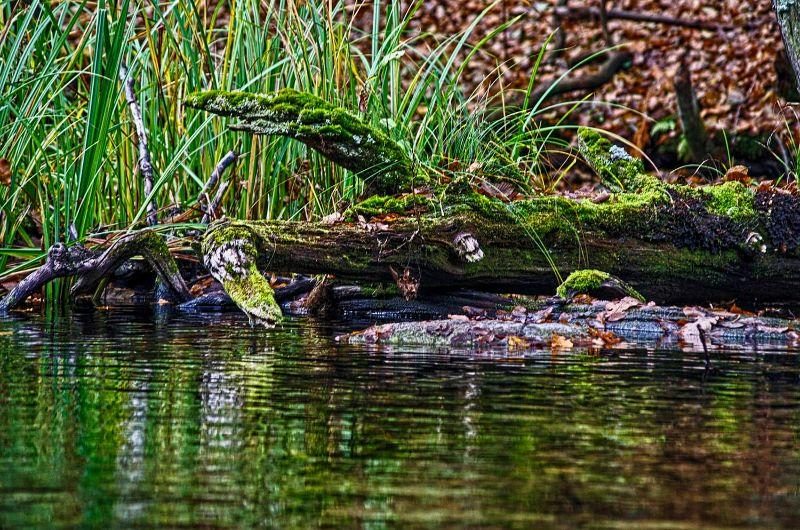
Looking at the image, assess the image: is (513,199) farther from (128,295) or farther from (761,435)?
(761,435)

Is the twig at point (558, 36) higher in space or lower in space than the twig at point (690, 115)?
higher

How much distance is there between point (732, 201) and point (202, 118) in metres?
3.48

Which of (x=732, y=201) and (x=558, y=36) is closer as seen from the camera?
(x=732, y=201)

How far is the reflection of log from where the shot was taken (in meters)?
6.17

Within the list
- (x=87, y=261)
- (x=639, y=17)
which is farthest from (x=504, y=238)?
(x=639, y=17)

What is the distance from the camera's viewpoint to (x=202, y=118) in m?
7.29

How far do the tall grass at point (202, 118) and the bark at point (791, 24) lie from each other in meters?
1.47

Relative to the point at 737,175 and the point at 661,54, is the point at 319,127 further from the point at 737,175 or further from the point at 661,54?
the point at 661,54

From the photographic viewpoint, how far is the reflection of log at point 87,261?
6172mm

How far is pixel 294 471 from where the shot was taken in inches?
85.0

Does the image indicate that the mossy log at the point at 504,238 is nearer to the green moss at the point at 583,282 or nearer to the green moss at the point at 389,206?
the green moss at the point at 389,206

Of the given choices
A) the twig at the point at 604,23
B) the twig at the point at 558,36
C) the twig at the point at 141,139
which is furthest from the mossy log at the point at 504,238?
the twig at the point at 558,36

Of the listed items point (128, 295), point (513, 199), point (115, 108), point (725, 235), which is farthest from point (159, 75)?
point (725, 235)

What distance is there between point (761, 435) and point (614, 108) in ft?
42.3
